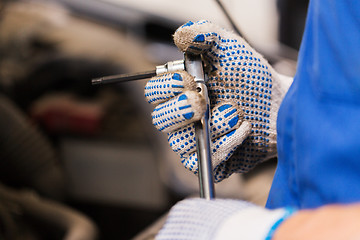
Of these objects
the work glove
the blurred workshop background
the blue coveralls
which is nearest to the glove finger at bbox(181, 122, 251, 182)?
the work glove

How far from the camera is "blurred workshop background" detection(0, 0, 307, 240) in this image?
1154 millimetres

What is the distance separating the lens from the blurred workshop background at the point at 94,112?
3.79 ft

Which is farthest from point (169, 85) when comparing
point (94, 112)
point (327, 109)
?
point (94, 112)

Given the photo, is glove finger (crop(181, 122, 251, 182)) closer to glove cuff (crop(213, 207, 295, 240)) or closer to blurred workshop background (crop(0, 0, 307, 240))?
glove cuff (crop(213, 207, 295, 240))

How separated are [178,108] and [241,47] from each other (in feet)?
0.52

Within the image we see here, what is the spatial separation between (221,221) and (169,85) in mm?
219

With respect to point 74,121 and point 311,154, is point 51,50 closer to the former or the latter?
point 74,121

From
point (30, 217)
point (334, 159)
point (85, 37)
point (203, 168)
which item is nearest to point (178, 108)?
point (203, 168)

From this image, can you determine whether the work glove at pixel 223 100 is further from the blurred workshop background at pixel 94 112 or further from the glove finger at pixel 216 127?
the blurred workshop background at pixel 94 112

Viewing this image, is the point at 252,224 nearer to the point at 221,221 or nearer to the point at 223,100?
the point at 221,221

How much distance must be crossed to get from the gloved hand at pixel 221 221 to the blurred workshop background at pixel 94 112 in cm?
72

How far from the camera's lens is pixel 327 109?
40 cm

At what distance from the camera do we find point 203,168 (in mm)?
494

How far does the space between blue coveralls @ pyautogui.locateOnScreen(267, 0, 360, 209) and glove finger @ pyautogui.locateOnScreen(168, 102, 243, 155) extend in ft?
0.35
